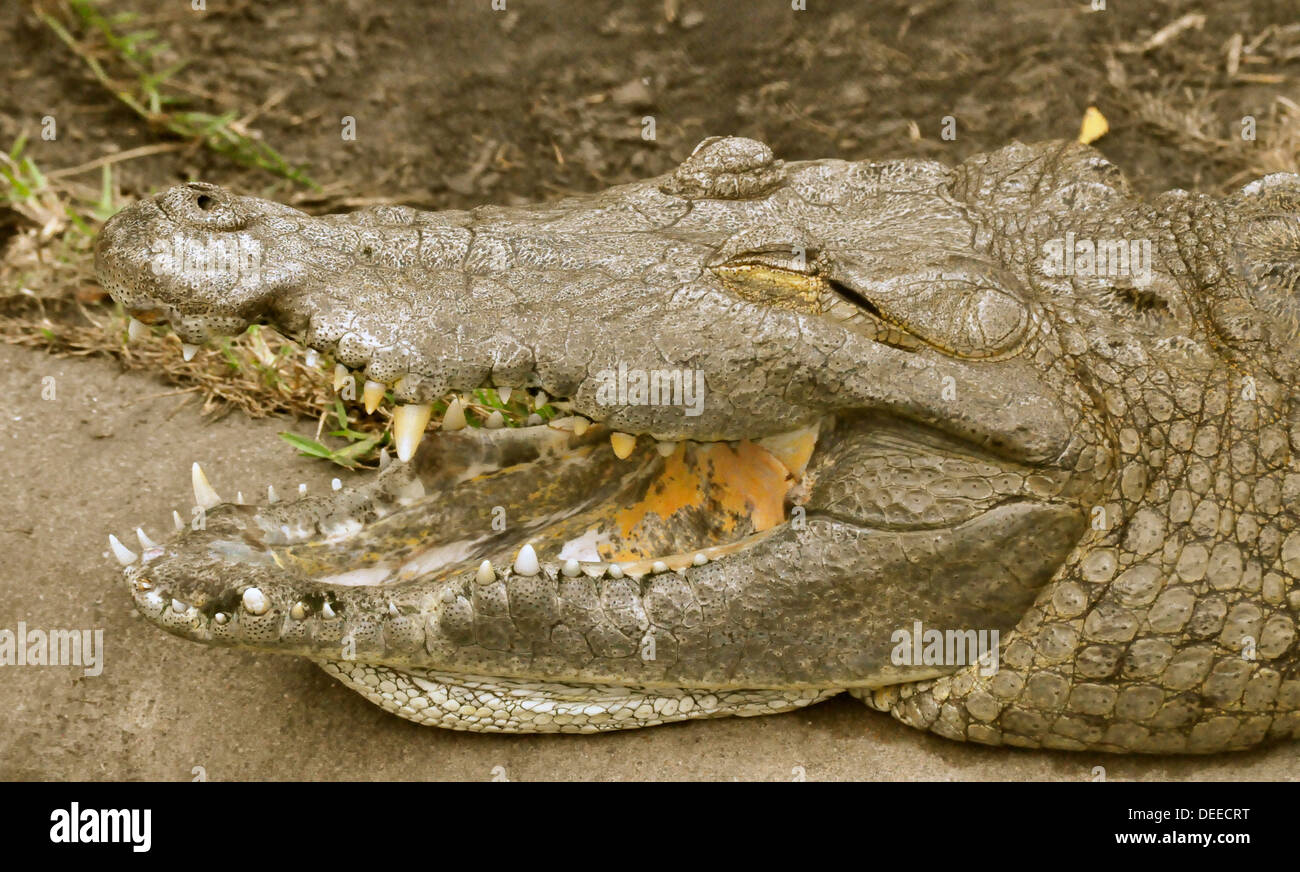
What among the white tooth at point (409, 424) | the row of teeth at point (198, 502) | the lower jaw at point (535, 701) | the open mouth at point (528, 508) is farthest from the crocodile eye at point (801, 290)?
the row of teeth at point (198, 502)

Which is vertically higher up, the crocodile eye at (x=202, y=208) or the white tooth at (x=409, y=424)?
the crocodile eye at (x=202, y=208)

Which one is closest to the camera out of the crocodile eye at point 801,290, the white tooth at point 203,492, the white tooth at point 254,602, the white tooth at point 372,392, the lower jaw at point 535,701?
the white tooth at point 372,392

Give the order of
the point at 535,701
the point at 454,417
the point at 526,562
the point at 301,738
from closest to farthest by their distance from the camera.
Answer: the point at 526,562 → the point at 535,701 → the point at 301,738 → the point at 454,417

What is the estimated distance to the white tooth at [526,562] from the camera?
10.6ft

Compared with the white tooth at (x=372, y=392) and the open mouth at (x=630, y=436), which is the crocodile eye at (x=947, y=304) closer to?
the open mouth at (x=630, y=436)

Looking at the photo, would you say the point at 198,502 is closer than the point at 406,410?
No

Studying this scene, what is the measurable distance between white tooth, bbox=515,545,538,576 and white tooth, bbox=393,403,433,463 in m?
0.33

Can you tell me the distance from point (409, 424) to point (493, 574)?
387 millimetres

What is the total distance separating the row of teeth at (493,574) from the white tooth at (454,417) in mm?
507

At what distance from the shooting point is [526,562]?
10.6 feet

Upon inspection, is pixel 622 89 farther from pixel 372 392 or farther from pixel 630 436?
pixel 372 392

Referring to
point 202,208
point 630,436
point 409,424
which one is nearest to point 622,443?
point 630,436

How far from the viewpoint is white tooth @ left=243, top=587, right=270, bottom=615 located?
3.16 metres

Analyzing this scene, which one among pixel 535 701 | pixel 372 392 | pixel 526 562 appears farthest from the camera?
pixel 535 701
